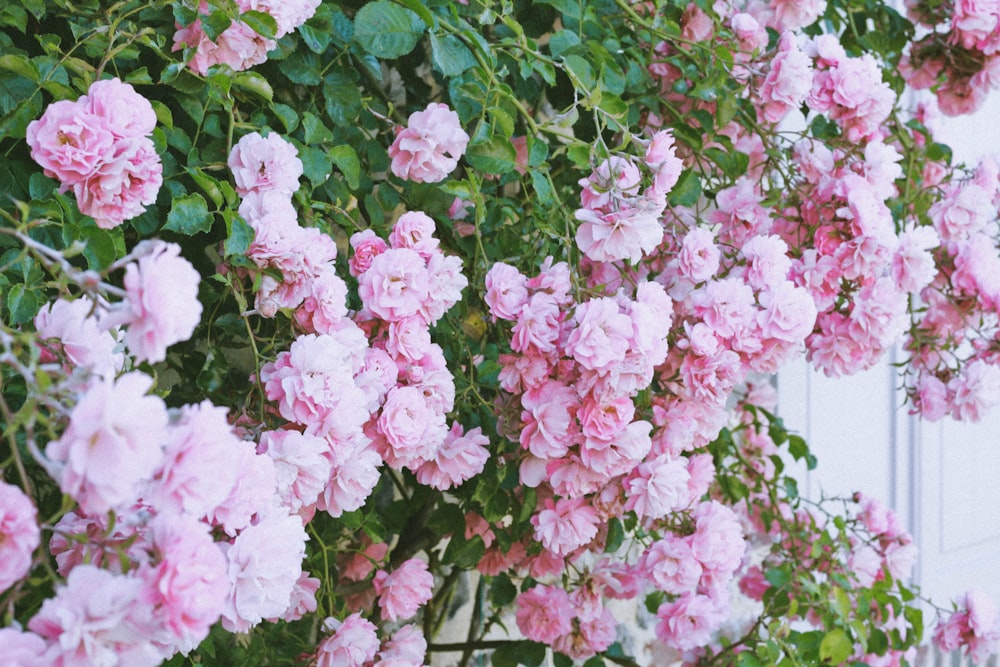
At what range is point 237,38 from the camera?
0.92 m

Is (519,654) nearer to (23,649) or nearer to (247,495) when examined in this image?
(247,495)

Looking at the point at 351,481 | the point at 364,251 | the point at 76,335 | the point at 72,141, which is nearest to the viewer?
the point at 76,335

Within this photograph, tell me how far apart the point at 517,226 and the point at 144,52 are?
→ 45cm

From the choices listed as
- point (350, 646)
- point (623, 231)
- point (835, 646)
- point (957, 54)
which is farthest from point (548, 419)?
point (957, 54)

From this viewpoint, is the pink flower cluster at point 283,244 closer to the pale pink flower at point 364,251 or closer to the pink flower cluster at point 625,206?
the pale pink flower at point 364,251

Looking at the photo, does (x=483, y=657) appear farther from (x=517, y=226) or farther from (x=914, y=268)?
(x=914, y=268)

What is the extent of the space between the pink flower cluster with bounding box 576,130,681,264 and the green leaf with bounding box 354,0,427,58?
0.23 m

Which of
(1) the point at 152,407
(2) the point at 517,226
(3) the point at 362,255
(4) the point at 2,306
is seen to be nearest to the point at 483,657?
(2) the point at 517,226

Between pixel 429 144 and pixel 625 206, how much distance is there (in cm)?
21

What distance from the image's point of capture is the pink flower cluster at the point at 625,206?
100 centimetres

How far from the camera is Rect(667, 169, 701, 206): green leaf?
126 centimetres

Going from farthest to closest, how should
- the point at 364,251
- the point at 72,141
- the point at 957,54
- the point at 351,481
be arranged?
the point at 957,54 → the point at 364,251 → the point at 351,481 → the point at 72,141

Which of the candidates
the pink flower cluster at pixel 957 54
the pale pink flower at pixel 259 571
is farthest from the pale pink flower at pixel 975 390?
the pale pink flower at pixel 259 571

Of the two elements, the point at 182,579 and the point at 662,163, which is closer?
the point at 182,579
